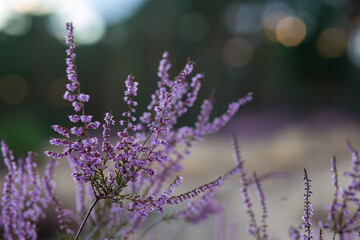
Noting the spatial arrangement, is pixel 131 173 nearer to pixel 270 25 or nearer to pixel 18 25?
pixel 270 25

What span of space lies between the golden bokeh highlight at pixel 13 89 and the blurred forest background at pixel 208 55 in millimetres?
86

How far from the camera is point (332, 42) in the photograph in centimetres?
2139

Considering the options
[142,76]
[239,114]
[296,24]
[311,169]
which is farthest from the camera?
[142,76]

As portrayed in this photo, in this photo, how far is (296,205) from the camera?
920 cm

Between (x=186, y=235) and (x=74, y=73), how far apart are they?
619 cm

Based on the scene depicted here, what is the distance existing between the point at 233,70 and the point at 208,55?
2.20 m

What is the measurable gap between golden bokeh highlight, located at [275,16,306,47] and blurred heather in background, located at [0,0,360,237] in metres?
0.08

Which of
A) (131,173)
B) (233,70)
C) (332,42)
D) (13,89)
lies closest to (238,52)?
(233,70)

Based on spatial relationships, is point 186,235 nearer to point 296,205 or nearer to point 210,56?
point 296,205

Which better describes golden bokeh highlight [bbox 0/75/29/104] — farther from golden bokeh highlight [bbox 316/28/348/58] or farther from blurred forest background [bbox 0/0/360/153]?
golden bokeh highlight [bbox 316/28/348/58]

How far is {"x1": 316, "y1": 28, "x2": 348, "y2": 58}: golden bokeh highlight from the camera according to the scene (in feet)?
67.5

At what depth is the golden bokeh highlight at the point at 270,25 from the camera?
2423cm

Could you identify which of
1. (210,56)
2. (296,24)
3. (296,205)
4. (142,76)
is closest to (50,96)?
(142,76)

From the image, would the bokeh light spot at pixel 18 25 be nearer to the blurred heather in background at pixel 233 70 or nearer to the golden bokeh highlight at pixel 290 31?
the blurred heather in background at pixel 233 70
